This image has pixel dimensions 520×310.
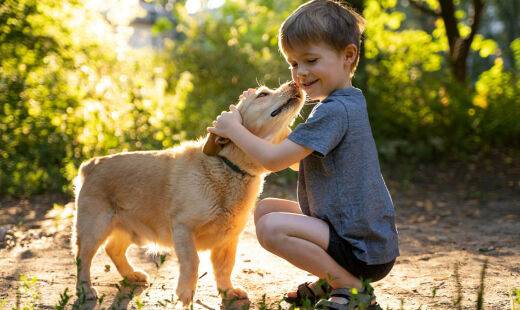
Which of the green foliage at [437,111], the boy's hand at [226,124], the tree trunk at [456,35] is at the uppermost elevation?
the tree trunk at [456,35]

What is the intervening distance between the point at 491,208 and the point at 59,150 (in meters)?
5.86

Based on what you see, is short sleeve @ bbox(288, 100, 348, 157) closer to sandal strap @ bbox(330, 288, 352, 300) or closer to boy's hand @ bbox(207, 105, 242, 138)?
boy's hand @ bbox(207, 105, 242, 138)

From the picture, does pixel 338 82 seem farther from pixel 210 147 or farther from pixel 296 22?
pixel 210 147

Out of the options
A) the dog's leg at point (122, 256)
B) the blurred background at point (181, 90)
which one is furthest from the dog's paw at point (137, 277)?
the blurred background at point (181, 90)

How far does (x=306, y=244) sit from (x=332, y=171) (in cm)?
42

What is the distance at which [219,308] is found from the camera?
305cm

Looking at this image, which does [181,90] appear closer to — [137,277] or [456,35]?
[137,277]

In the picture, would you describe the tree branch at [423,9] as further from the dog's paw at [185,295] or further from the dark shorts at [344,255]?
the dog's paw at [185,295]

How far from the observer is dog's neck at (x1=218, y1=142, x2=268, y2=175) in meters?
3.19

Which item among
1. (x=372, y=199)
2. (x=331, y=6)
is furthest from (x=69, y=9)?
(x=372, y=199)

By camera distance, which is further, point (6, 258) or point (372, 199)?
point (6, 258)

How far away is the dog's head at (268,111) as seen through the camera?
3094mm

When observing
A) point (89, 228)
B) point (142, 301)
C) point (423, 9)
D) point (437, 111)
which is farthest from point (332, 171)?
point (423, 9)

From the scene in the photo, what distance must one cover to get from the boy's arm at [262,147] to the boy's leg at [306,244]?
31cm
